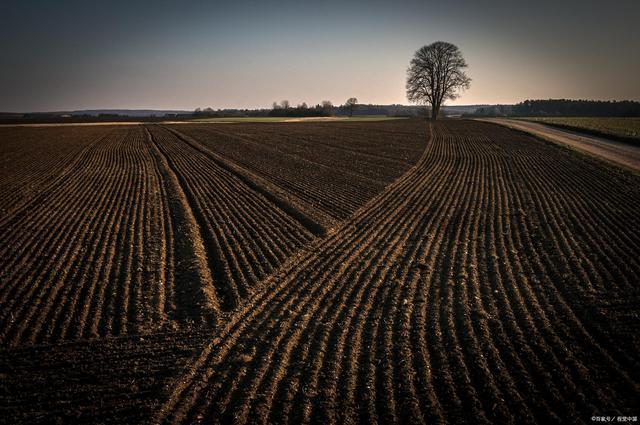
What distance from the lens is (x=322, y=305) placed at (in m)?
7.17

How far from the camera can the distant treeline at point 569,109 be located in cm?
9057

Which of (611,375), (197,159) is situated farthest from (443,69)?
(611,375)

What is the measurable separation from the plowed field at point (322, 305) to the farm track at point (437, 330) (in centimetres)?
3

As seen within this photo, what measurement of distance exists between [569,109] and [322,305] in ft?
414

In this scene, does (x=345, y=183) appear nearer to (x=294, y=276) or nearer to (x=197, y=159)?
(x=294, y=276)

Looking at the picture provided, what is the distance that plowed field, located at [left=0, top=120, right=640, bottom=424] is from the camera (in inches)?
194

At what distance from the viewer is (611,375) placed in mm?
5176

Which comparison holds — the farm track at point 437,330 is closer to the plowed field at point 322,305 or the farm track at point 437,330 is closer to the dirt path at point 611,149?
the plowed field at point 322,305

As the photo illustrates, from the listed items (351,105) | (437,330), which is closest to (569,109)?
(351,105)

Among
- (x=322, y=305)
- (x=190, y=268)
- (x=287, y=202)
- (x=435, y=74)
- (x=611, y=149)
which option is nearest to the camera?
(x=322, y=305)

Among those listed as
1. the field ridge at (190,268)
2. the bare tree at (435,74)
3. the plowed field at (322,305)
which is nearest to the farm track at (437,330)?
the plowed field at (322,305)

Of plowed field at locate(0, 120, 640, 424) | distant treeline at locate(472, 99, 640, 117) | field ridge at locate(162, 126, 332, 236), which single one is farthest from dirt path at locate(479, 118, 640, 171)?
distant treeline at locate(472, 99, 640, 117)

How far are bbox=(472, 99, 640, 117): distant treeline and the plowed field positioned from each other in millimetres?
95648

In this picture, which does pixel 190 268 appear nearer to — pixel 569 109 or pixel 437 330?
pixel 437 330
